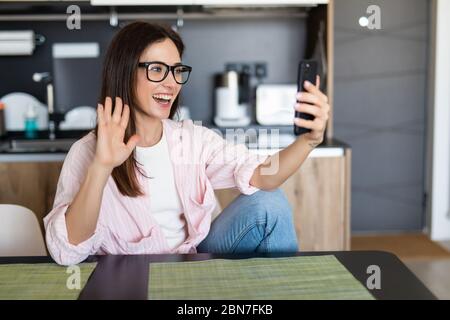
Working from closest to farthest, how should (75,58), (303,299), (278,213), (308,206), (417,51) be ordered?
(303,299) → (278,213) → (308,206) → (75,58) → (417,51)

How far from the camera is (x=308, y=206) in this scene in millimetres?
2137

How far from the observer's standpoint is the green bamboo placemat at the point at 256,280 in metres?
0.81

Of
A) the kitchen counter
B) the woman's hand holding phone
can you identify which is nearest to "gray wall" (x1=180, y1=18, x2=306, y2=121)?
the kitchen counter

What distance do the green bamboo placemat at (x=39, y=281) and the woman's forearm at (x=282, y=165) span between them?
1.47 feet

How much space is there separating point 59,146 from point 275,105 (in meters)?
0.90

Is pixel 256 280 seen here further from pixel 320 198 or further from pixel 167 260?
pixel 320 198

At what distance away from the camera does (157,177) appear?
1280 mm

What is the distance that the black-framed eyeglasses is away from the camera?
1108mm

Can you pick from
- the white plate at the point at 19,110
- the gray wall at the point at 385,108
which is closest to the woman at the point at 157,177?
the white plate at the point at 19,110

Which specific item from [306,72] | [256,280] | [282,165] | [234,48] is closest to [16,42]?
[234,48]

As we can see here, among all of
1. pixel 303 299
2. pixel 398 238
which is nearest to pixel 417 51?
pixel 398 238

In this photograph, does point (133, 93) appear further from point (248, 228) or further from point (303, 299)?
point (303, 299)

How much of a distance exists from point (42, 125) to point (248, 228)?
5.29 feet

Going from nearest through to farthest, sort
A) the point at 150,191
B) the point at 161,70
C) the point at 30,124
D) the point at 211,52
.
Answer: the point at 161,70, the point at 150,191, the point at 30,124, the point at 211,52
